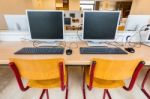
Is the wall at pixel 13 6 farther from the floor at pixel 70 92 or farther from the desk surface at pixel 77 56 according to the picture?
the desk surface at pixel 77 56

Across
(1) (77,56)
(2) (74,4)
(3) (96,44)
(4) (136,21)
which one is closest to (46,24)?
(1) (77,56)

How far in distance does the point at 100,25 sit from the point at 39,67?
35.9 inches

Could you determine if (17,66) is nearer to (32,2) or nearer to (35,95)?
(35,95)

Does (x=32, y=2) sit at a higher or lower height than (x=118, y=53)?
higher

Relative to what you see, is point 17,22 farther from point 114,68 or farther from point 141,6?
point 141,6

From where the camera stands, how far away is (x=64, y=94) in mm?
1717

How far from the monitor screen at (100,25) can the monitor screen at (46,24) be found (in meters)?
0.32

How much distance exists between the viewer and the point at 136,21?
1884mm

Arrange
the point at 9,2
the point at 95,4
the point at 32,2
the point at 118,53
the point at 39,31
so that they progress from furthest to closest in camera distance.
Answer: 1. the point at 95,4
2. the point at 32,2
3. the point at 9,2
4. the point at 39,31
5. the point at 118,53

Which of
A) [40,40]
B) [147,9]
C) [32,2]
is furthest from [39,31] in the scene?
[147,9]

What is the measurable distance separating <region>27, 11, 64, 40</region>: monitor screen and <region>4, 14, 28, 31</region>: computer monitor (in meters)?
A: 0.37

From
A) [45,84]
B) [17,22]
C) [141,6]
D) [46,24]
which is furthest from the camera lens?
Result: [141,6]

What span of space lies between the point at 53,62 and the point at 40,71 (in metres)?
0.15

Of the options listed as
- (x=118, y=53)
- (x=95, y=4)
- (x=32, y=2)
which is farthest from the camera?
(x=95, y=4)
